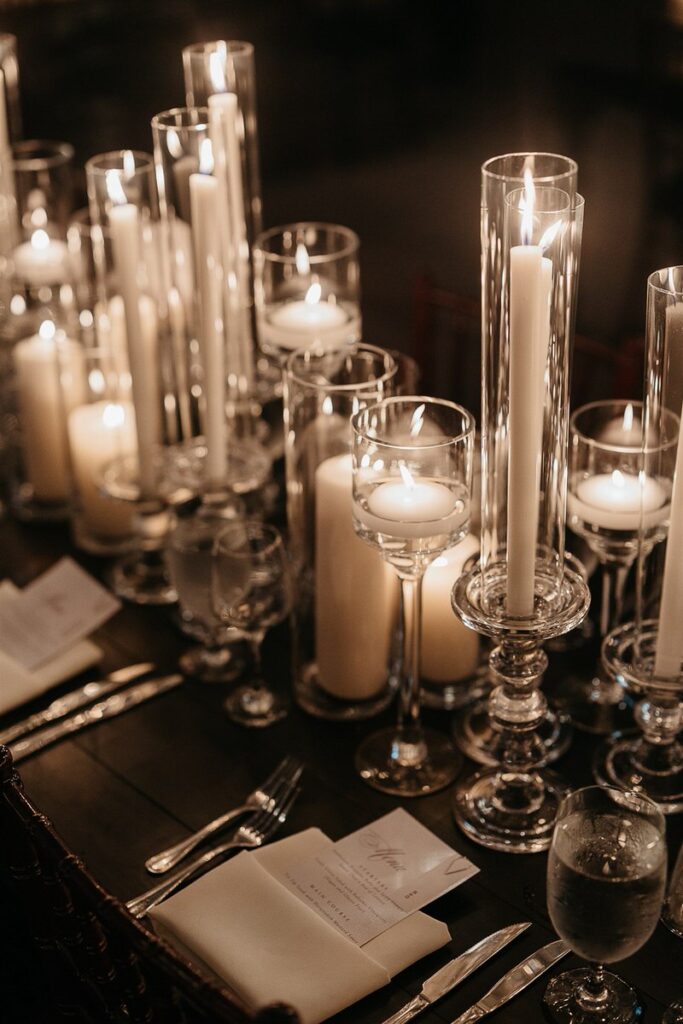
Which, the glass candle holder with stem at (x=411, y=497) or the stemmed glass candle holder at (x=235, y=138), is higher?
the stemmed glass candle holder at (x=235, y=138)

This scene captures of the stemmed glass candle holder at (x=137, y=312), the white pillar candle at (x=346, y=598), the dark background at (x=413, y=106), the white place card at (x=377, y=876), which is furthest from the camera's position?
the dark background at (x=413, y=106)

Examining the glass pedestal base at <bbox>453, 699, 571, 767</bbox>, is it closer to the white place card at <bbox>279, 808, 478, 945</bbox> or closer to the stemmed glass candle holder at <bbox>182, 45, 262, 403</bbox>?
the white place card at <bbox>279, 808, 478, 945</bbox>

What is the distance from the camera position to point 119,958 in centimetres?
97

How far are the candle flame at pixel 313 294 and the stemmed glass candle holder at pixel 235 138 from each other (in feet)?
0.29

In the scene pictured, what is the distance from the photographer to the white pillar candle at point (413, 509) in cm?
122

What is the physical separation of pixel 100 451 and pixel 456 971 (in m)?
0.97

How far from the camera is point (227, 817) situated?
130 cm

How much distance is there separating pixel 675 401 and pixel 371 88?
3525 millimetres

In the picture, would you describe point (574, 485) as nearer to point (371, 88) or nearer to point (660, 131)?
point (660, 131)

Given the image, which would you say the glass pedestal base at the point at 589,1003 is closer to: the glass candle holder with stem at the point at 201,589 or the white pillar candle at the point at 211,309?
the glass candle holder with stem at the point at 201,589

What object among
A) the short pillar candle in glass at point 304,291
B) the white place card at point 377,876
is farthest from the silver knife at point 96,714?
the short pillar candle in glass at point 304,291

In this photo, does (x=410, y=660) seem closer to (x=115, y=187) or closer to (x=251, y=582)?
(x=251, y=582)

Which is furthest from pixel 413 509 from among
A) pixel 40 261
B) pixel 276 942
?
pixel 40 261

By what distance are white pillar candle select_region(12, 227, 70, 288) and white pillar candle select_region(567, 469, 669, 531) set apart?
0.99 m
